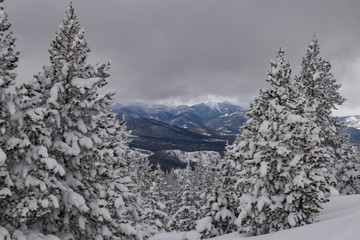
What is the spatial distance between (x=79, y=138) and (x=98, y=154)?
105 cm

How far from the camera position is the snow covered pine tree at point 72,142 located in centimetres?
1031

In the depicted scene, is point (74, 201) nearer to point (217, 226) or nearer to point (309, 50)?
point (217, 226)

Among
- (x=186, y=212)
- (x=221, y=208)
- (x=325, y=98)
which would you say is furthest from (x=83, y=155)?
(x=186, y=212)

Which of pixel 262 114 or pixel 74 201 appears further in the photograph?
pixel 262 114

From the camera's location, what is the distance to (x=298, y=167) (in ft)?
47.1

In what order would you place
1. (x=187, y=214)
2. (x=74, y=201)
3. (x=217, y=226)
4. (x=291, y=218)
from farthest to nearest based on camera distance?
(x=187, y=214)
(x=217, y=226)
(x=291, y=218)
(x=74, y=201)

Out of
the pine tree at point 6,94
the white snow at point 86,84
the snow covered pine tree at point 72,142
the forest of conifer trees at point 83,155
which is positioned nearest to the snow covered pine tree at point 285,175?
the forest of conifer trees at point 83,155

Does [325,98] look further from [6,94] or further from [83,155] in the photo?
[6,94]

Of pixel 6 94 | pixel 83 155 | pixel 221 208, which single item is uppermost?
pixel 6 94

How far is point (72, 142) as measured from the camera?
11469 millimetres

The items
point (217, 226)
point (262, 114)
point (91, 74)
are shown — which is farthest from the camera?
point (217, 226)

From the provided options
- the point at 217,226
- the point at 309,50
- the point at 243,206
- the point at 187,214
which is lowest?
the point at 187,214

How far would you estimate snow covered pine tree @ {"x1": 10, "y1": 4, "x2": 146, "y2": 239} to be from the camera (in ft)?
33.8

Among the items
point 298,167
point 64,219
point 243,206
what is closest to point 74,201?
point 64,219
